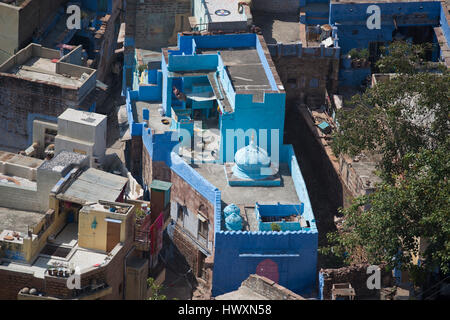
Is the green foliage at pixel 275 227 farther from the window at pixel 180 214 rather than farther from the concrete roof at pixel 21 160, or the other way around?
the concrete roof at pixel 21 160

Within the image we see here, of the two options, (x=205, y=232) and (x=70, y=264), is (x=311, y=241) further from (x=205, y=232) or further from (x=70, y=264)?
(x=70, y=264)

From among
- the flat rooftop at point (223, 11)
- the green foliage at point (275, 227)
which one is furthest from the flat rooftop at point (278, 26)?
the green foliage at point (275, 227)

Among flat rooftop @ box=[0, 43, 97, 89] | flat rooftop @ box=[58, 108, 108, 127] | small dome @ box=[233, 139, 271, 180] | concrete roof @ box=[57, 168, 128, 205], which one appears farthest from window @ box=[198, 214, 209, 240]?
flat rooftop @ box=[0, 43, 97, 89]

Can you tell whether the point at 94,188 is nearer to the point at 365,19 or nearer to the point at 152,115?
the point at 152,115

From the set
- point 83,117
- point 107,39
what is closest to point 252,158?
point 83,117

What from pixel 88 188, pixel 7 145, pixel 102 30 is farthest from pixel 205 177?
pixel 102 30

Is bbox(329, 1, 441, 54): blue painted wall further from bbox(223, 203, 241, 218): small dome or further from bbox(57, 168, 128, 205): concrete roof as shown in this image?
bbox(57, 168, 128, 205): concrete roof

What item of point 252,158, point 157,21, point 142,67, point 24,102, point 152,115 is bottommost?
point 252,158
